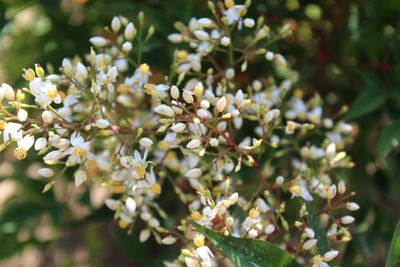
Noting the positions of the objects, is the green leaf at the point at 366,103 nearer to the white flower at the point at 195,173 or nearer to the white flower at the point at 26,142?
the white flower at the point at 195,173

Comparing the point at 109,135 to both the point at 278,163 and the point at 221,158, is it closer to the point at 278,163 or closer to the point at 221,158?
the point at 221,158

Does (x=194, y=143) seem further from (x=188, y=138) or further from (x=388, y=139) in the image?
(x=388, y=139)

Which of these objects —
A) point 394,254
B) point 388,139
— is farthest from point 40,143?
point 388,139

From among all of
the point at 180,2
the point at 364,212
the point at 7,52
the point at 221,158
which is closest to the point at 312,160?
the point at 221,158

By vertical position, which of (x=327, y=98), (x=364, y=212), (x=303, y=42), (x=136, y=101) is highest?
(x=136, y=101)

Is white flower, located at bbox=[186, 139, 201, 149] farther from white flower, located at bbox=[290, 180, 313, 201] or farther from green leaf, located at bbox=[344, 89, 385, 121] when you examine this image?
green leaf, located at bbox=[344, 89, 385, 121]

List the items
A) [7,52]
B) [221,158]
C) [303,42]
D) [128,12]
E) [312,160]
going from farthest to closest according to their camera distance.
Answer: [7,52] < [303,42] < [128,12] < [312,160] < [221,158]
